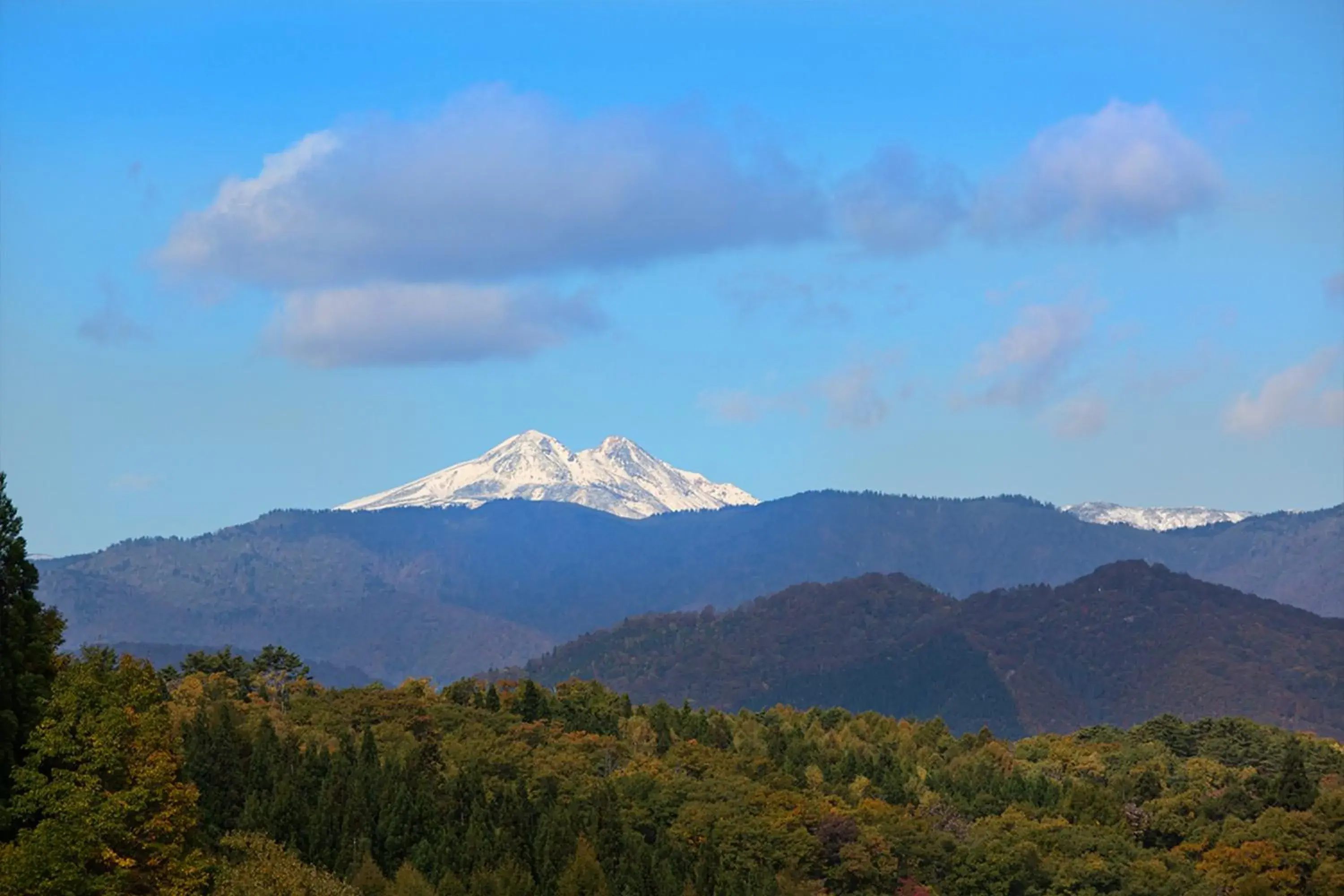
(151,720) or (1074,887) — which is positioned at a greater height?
(151,720)

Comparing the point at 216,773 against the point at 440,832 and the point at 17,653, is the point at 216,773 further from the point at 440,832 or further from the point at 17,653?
the point at 17,653

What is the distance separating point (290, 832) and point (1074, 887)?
80.1 m

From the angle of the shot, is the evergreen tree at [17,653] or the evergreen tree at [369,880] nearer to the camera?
the evergreen tree at [17,653]

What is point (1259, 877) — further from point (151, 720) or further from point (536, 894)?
point (151, 720)

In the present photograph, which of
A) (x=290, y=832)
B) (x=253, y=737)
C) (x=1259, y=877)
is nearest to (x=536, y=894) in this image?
(x=290, y=832)

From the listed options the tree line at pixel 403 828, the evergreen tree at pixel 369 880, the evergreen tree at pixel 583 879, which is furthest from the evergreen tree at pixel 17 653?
the evergreen tree at pixel 583 879

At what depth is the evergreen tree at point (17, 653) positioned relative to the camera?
103 metres

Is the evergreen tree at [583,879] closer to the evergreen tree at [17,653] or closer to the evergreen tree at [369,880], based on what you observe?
the evergreen tree at [369,880]

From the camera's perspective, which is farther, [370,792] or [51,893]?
[370,792]

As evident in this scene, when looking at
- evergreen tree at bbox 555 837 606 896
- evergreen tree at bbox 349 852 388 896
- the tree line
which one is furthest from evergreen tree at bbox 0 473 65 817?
evergreen tree at bbox 555 837 606 896

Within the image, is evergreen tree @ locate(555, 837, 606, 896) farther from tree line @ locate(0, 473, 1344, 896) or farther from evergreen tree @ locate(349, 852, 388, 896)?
evergreen tree @ locate(349, 852, 388, 896)

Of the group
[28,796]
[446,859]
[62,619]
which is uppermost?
[62,619]

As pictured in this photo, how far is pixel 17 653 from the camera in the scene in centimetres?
10581

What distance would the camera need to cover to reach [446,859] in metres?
148
